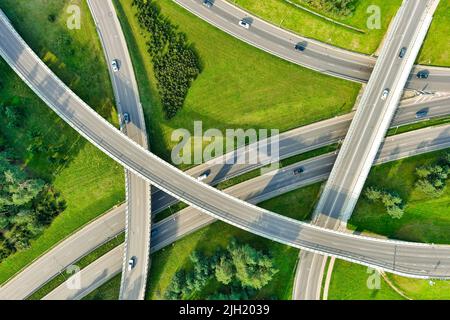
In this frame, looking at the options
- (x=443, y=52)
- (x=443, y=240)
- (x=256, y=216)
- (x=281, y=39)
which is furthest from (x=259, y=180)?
(x=443, y=52)

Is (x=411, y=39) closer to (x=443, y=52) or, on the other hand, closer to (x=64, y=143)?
(x=443, y=52)

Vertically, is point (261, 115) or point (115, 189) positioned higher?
point (261, 115)

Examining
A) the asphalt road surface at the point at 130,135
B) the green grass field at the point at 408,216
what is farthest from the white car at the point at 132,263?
the green grass field at the point at 408,216

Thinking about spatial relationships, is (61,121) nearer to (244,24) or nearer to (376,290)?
(244,24)

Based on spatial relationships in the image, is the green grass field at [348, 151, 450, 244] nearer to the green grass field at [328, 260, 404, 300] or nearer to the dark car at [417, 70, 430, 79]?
the green grass field at [328, 260, 404, 300]

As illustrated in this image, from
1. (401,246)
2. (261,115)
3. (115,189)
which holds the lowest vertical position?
(401,246)

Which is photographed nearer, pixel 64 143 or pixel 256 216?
pixel 256 216

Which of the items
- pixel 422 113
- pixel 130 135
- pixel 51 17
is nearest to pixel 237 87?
pixel 130 135

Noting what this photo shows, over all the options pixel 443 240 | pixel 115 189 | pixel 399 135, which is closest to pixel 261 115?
pixel 399 135
